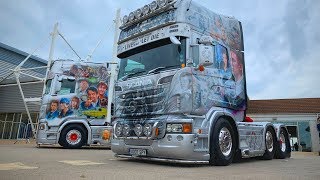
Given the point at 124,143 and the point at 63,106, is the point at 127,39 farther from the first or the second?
the point at 63,106

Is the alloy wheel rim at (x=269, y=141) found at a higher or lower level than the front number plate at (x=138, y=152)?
higher

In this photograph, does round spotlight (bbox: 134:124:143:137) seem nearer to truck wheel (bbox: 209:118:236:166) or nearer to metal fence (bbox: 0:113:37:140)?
truck wheel (bbox: 209:118:236:166)

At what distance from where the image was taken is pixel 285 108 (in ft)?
82.3

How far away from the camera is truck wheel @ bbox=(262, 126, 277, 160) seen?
8.80 meters

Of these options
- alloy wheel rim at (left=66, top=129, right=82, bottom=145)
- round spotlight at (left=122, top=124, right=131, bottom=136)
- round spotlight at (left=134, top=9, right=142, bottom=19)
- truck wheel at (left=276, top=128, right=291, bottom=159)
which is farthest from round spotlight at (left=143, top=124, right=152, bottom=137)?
alloy wheel rim at (left=66, top=129, right=82, bottom=145)

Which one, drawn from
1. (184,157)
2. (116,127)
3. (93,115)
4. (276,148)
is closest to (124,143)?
(116,127)

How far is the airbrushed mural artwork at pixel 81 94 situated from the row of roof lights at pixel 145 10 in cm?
556

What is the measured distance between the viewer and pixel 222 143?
6805mm

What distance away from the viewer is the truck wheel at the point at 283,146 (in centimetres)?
943

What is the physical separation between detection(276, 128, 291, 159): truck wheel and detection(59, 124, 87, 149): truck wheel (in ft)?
24.8

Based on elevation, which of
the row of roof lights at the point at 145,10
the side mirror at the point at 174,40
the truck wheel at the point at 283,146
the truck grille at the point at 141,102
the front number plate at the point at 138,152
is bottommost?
the front number plate at the point at 138,152

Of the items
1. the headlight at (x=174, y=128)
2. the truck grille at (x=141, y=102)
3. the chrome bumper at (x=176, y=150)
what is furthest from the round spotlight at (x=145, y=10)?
the chrome bumper at (x=176, y=150)

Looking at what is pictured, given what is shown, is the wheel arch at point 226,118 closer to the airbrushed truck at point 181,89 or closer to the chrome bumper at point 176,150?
the airbrushed truck at point 181,89

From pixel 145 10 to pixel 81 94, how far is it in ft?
21.1
